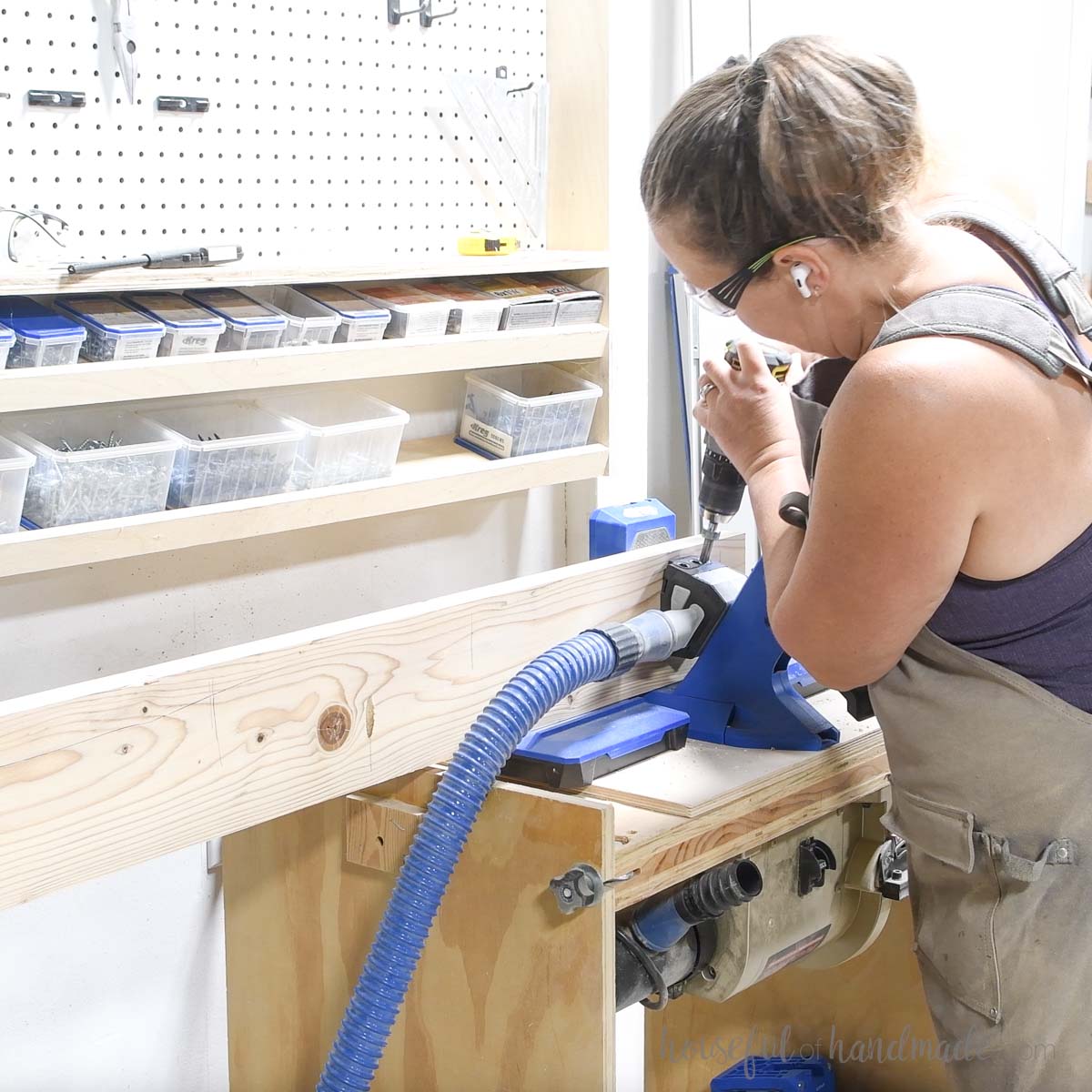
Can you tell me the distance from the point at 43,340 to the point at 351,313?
433 millimetres

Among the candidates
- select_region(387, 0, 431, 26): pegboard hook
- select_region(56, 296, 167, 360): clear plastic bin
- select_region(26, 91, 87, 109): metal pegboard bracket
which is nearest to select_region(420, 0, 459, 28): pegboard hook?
select_region(387, 0, 431, 26): pegboard hook

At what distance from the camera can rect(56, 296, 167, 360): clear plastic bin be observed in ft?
4.92

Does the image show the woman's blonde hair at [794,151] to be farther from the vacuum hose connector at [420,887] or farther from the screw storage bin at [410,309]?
the screw storage bin at [410,309]

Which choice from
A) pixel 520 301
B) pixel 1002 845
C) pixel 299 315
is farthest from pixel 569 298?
pixel 1002 845

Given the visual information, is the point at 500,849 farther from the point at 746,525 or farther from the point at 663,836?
the point at 746,525

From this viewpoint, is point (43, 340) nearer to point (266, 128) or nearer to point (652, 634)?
point (266, 128)

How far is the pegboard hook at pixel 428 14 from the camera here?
1.94m

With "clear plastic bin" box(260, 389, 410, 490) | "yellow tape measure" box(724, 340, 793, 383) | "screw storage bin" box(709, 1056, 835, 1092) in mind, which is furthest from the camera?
"screw storage bin" box(709, 1056, 835, 1092)

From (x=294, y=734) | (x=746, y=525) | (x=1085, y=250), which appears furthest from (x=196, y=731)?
(x=1085, y=250)

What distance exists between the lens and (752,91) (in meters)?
1.11

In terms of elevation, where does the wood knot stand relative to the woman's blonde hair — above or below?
below

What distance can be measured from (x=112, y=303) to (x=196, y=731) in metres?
0.63

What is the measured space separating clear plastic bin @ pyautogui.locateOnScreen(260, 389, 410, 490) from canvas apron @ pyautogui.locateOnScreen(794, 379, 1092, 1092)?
830 millimetres

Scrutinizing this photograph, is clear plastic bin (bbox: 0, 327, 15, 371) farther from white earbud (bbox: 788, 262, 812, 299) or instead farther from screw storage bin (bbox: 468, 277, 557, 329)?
white earbud (bbox: 788, 262, 812, 299)
